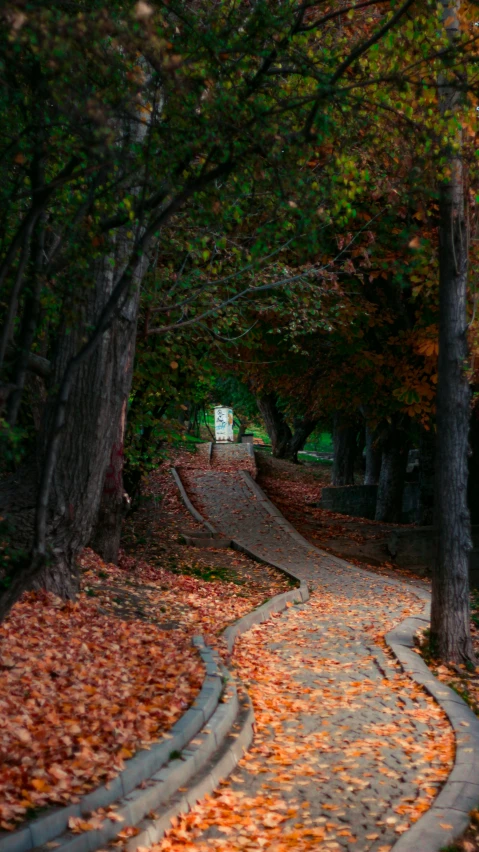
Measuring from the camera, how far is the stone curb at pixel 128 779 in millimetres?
3939

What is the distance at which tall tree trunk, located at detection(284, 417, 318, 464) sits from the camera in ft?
114

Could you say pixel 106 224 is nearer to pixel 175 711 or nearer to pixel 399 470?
pixel 175 711

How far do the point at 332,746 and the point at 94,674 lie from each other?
1864mm

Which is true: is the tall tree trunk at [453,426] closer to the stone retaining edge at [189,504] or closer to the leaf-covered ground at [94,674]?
the leaf-covered ground at [94,674]

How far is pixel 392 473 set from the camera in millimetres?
23156

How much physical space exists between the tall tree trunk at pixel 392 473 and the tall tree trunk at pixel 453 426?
13.5m

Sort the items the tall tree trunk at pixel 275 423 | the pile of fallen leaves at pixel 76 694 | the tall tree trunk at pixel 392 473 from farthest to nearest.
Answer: the tall tree trunk at pixel 275 423 → the tall tree trunk at pixel 392 473 → the pile of fallen leaves at pixel 76 694

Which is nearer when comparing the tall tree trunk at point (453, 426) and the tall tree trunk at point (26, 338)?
the tall tree trunk at point (26, 338)

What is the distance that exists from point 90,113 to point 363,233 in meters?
10.0

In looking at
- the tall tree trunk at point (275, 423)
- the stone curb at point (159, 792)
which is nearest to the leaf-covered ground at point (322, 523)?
the tall tree trunk at point (275, 423)

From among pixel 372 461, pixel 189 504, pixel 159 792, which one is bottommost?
pixel 159 792

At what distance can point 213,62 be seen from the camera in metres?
5.14

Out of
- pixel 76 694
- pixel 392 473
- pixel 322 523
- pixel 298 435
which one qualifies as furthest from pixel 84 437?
pixel 298 435

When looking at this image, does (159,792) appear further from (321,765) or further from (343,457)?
(343,457)
